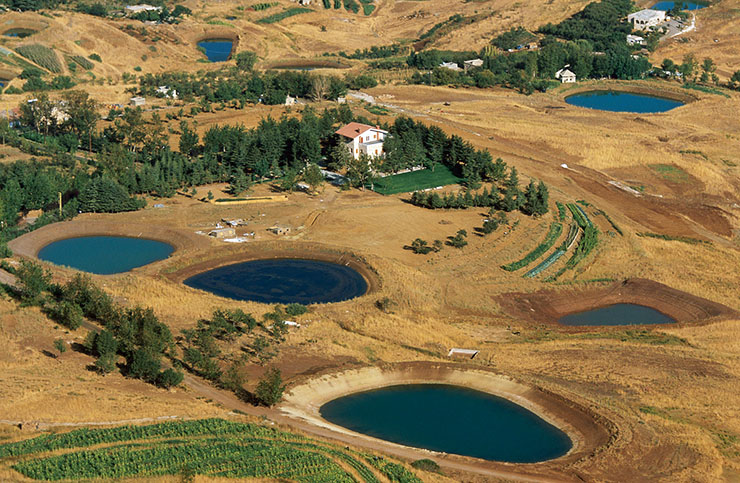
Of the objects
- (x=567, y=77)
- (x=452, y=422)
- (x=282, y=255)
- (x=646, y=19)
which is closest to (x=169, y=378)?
(x=452, y=422)

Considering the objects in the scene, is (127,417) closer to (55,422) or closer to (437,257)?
(55,422)

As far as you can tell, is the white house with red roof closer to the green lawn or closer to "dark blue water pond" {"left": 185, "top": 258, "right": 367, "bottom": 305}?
the green lawn

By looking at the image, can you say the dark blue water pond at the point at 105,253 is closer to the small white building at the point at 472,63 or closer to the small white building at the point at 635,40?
the small white building at the point at 472,63

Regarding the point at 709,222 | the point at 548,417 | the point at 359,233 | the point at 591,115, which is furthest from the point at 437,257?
the point at 591,115

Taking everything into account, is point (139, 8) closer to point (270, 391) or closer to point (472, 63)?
point (472, 63)

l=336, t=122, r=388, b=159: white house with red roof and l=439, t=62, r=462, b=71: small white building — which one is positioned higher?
l=439, t=62, r=462, b=71: small white building

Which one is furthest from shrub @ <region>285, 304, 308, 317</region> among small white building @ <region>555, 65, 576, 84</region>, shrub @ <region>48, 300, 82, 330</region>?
small white building @ <region>555, 65, 576, 84</region>
